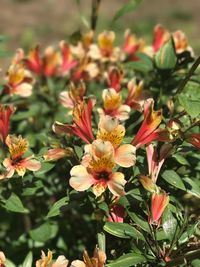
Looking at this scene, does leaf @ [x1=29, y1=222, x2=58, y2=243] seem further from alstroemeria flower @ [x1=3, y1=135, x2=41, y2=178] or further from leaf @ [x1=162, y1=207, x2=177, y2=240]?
leaf @ [x1=162, y1=207, x2=177, y2=240]

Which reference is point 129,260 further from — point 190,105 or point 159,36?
point 159,36

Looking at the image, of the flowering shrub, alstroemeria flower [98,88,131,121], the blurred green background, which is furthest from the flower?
the blurred green background

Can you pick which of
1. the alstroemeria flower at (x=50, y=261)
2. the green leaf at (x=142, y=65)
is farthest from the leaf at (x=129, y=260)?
the green leaf at (x=142, y=65)

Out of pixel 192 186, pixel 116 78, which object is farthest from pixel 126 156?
pixel 116 78

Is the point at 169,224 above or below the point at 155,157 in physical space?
below

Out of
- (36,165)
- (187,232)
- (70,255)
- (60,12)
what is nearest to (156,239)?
(187,232)
